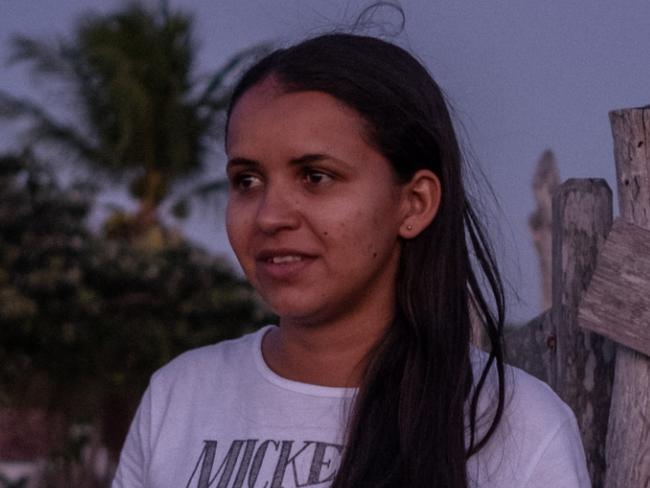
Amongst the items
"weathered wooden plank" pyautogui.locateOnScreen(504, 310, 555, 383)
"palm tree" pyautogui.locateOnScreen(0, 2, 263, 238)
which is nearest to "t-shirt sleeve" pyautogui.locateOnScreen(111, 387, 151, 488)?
"weathered wooden plank" pyautogui.locateOnScreen(504, 310, 555, 383)

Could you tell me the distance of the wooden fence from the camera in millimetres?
2926

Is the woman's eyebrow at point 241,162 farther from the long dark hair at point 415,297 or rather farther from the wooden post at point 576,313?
the wooden post at point 576,313

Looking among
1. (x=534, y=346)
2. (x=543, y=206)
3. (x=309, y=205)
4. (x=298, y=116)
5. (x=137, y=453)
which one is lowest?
(x=137, y=453)

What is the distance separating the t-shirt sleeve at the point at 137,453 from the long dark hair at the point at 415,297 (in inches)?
19.8

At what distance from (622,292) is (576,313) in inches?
10.4

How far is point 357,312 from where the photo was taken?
92.8 inches

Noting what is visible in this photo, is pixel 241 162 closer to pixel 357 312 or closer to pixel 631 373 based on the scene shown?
pixel 357 312

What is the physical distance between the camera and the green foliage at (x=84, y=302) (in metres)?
14.2

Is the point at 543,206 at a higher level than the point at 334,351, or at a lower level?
higher

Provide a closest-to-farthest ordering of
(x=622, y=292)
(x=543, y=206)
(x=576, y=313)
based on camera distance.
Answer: (x=622, y=292) < (x=576, y=313) < (x=543, y=206)

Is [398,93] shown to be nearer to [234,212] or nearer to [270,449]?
[234,212]

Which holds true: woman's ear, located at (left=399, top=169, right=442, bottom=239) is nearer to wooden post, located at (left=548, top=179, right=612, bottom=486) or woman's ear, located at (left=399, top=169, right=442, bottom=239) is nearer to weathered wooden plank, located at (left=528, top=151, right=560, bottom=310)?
wooden post, located at (left=548, top=179, right=612, bottom=486)

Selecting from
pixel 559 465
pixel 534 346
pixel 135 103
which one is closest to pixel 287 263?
pixel 559 465

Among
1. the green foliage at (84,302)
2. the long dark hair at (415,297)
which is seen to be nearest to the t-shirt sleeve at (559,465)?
the long dark hair at (415,297)
